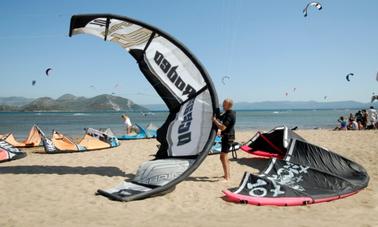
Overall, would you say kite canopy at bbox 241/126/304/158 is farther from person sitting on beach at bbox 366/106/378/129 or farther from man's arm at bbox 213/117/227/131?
person sitting on beach at bbox 366/106/378/129

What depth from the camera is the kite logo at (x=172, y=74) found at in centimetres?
824

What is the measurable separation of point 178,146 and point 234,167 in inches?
76.5

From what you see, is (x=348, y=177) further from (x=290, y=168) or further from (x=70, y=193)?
(x=70, y=193)

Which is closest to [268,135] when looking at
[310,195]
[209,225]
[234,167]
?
[234,167]

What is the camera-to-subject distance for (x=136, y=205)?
19.4 feet

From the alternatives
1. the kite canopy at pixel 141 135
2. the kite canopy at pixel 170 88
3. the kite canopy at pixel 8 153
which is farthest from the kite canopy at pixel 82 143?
the kite canopy at pixel 170 88

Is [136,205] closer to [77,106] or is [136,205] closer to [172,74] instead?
[172,74]

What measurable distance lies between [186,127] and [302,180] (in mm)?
2694

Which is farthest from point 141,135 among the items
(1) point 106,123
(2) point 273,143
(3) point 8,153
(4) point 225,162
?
(1) point 106,123

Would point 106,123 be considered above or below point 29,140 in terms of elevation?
below

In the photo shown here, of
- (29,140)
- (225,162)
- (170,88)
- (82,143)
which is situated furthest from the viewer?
(29,140)

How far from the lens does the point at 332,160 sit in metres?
7.89

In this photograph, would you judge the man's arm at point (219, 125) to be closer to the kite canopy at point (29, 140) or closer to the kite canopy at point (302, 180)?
the kite canopy at point (302, 180)

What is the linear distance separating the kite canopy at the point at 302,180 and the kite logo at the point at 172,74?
95.7 inches
